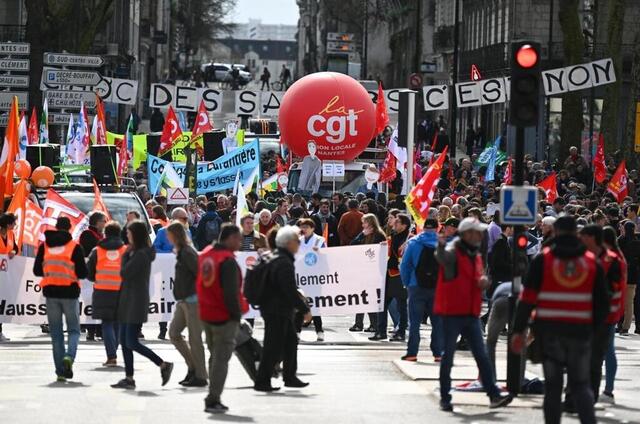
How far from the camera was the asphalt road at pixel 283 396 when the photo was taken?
14.0 m

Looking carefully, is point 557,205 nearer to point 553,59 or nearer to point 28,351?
point 28,351

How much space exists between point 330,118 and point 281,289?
66.2ft

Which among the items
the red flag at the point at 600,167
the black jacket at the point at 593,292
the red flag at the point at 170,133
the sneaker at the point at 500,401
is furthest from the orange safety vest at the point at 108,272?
the red flag at the point at 170,133

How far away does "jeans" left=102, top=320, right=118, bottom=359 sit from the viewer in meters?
16.9

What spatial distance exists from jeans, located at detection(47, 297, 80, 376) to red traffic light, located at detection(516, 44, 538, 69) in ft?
15.8

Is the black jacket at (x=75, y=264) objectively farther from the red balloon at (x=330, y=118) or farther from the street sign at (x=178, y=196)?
the red balloon at (x=330, y=118)

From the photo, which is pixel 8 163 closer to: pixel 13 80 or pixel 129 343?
pixel 129 343

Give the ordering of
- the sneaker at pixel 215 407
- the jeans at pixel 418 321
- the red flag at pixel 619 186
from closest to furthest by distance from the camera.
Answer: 1. the sneaker at pixel 215 407
2. the jeans at pixel 418 321
3. the red flag at pixel 619 186

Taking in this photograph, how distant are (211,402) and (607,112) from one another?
95.8 ft

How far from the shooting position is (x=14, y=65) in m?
33.6

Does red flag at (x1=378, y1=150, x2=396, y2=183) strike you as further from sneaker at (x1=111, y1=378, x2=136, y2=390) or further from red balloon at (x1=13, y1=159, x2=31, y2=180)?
sneaker at (x1=111, y1=378, x2=136, y2=390)

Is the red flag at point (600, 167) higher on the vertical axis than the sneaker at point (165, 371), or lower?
higher

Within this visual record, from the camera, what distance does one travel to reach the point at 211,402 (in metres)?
14.3

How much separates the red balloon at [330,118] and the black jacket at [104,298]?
18.1m
